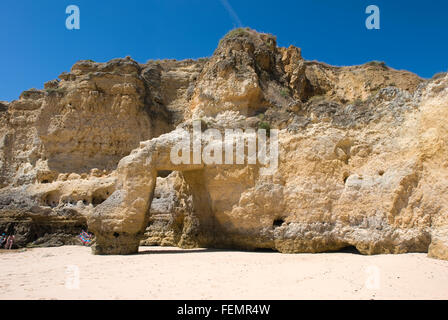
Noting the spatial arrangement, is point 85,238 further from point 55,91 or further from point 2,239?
point 55,91

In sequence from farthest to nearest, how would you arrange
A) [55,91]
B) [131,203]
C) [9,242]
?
[55,91]
[9,242]
[131,203]

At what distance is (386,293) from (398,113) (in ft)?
20.3

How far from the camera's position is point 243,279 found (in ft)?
19.4

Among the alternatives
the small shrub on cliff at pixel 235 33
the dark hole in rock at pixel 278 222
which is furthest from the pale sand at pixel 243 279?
the small shrub on cliff at pixel 235 33

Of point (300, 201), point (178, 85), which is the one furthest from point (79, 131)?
point (300, 201)

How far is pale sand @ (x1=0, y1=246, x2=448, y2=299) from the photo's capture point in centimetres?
481

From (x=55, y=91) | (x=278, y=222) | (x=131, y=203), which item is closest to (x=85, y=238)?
(x=131, y=203)

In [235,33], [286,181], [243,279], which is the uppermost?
[235,33]

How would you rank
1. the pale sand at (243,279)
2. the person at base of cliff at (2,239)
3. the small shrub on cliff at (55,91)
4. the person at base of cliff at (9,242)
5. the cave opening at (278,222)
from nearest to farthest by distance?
the pale sand at (243,279), the cave opening at (278,222), the person at base of cliff at (9,242), the person at base of cliff at (2,239), the small shrub on cliff at (55,91)

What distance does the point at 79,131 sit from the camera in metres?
23.4

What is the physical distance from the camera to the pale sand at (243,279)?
4809 millimetres

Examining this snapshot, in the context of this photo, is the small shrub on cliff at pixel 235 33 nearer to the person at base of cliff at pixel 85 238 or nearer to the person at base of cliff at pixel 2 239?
the person at base of cliff at pixel 85 238

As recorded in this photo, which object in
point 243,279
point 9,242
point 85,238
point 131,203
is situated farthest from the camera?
point 85,238
